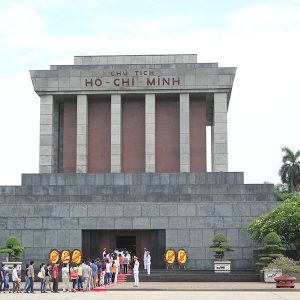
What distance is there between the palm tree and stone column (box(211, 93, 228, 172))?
1530 inches

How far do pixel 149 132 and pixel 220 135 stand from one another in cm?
478

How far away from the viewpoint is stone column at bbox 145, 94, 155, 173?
4775cm

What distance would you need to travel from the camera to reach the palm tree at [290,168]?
8531 centimetres

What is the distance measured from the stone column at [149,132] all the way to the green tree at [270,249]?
12.1m

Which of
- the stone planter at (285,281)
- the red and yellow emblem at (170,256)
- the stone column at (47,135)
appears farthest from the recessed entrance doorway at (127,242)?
the stone planter at (285,281)

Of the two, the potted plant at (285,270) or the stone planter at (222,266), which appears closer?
the potted plant at (285,270)

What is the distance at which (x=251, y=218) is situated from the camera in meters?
41.3

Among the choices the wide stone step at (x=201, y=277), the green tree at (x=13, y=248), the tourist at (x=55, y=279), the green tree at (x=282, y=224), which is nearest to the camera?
the tourist at (x=55, y=279)

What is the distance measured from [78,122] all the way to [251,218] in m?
14.2

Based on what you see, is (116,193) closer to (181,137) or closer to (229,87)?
(181,137)

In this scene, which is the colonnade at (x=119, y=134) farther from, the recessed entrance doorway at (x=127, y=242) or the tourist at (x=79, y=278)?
the tourist at (x=79, y=278)

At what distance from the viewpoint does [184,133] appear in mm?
47906

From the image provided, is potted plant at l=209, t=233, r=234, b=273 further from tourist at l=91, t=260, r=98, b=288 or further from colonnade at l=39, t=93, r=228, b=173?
colonnade at l=39, t=93, r=228, b=173

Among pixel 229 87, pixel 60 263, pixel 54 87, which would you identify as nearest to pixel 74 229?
pixel 60 263
